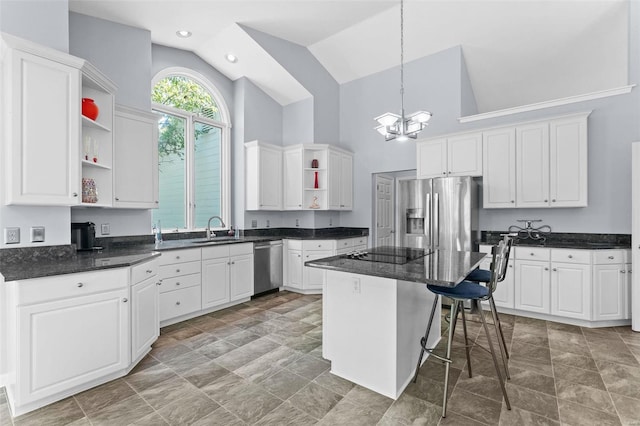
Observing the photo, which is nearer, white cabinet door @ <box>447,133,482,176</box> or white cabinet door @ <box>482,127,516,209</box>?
white cabinet door @ <box>482,127,516,209</box>

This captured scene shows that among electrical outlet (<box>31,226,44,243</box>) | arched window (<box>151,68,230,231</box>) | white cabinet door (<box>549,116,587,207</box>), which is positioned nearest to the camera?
electrical outlet (<box>31,226,44,243</box>)

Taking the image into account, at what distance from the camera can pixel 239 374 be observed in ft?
8.20

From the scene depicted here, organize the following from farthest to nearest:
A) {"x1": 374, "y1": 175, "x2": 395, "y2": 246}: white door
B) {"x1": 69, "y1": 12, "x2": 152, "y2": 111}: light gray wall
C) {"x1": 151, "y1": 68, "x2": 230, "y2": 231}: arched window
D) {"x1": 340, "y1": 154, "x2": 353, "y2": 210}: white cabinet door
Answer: {"x1": 374, "y1": 175, "x2": 395, "y2": 246}: white door < {"x1": 340, "y1": 154, "x2": 353, "y2": 210}: white cabinet door < {"x1": 151, "y1": 68, "x2": 230, "y2": 231}: arched window < {"x1": 69, "y1": 12, "x2": 152, "y2": 111}: light gray wall

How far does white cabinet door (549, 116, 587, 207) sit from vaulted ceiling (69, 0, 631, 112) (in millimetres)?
1505

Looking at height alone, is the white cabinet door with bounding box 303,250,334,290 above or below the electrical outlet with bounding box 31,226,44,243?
below

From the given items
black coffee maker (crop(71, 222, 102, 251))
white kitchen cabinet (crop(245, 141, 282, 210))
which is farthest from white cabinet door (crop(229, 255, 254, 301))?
black coffee maker (crop(71, 222, 102, 251))

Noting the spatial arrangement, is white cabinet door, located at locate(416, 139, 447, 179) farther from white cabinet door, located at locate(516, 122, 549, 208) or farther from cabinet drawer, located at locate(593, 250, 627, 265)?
cabinet drawer, located at locate(593, 250, 627, 265)

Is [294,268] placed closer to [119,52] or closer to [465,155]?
[465,155]

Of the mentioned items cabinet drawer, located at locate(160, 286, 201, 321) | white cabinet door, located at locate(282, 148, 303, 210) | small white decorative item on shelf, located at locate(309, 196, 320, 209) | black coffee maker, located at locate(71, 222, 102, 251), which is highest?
white cabinet door, located at locate(282, 148, 303, 210)

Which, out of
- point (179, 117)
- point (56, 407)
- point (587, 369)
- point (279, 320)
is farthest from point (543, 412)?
point (179, 117)

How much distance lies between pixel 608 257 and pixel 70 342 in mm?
5107

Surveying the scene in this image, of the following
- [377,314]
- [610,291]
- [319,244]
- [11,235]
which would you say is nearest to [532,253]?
[610,291]

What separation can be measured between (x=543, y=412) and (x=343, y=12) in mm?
4779

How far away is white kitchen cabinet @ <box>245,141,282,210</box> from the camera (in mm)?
5027
